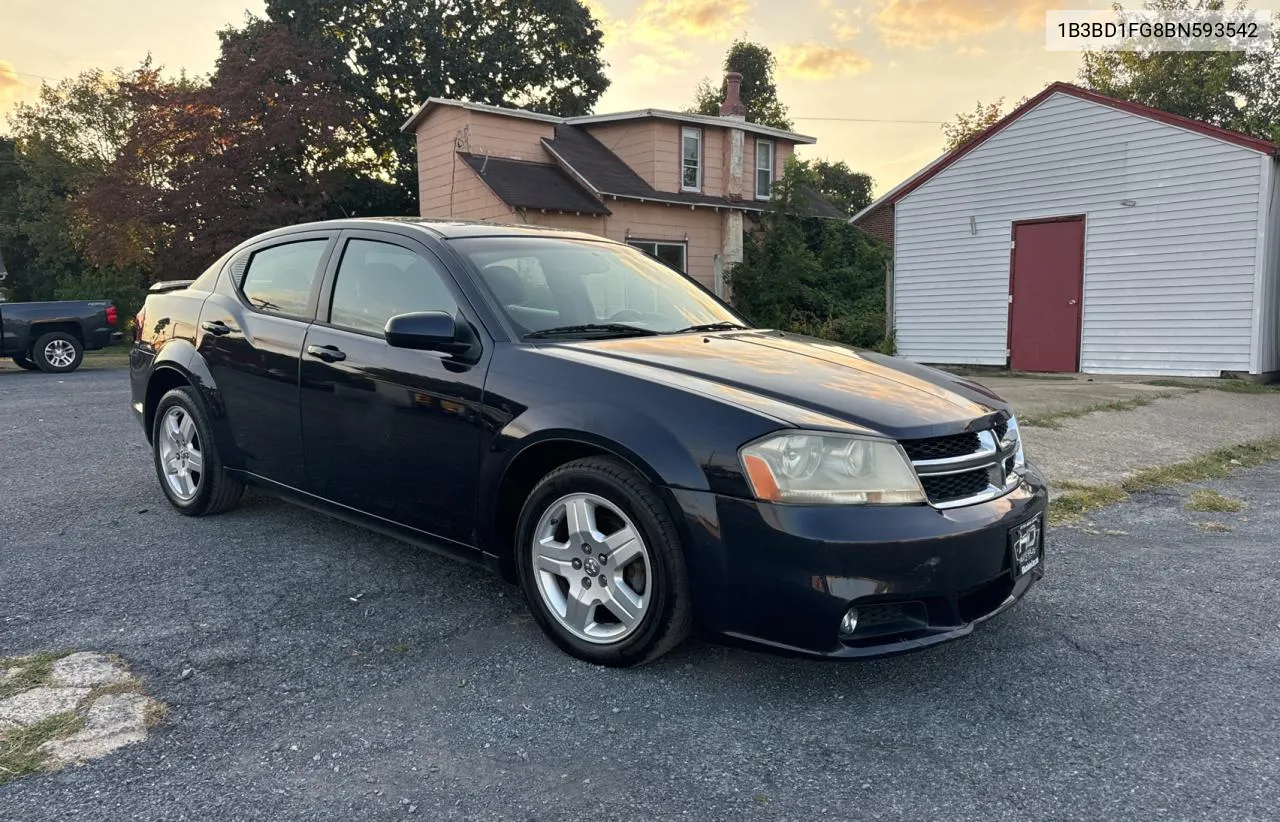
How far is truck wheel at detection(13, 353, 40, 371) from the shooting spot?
15.3 metres

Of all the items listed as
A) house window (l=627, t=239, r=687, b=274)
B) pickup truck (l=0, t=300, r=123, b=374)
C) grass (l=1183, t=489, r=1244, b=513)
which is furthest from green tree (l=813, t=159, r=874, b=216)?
grass (l=1183, t=489, r=1244, b=513)

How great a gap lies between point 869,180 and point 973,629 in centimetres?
4812

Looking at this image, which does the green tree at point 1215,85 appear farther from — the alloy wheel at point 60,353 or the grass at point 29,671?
the grass at point 29,671

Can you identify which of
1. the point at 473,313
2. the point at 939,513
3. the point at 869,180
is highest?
the point at 869,180

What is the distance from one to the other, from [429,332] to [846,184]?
149 ft

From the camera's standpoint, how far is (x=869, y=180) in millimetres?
47625

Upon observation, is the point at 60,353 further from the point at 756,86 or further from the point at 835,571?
the point at 756,86

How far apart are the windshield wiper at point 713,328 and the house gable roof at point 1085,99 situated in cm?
1216

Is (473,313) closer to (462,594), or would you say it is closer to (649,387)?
(649,387)

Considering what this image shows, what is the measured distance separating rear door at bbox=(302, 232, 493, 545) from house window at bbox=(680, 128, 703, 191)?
1810 cm

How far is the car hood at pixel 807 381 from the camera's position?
9.31 ft

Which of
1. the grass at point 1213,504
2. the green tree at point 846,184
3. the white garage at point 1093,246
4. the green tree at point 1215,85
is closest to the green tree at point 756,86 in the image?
the green tree at point 846,184

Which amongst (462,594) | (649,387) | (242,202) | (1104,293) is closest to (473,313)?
(649,387)

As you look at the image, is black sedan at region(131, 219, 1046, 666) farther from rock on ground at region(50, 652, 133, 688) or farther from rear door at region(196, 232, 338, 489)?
rock on ground at region(50, 652, 133, 688)
